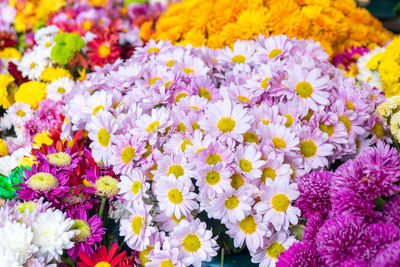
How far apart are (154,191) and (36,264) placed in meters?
0.31

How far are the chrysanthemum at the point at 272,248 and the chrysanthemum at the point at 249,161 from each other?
158mm

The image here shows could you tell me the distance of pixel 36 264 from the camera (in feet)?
2.75

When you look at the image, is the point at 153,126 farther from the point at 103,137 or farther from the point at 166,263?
the point at 166,263

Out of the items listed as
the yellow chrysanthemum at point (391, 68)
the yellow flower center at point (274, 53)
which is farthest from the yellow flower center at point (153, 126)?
the yellow chrysanthemum at point (391, 68)

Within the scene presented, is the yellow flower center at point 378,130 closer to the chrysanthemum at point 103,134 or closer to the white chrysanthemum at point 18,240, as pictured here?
the chrysanthemum at point 103,134

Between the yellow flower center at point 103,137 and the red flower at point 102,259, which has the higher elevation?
the yellow flower center at point 103,137

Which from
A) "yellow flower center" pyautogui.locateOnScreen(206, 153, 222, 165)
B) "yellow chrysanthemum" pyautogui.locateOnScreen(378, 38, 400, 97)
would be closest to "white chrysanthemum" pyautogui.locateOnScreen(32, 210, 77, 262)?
"yellow flower center" pyautogui.locateOnScreen(206, 153, 222, 165)

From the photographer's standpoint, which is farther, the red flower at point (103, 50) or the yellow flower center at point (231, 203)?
the red flower at point (103, 50)

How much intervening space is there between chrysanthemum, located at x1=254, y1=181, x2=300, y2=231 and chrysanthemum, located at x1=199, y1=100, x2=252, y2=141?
0.14 metres

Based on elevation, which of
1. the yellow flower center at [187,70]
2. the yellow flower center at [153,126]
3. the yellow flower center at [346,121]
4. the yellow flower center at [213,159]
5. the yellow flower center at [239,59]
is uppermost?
the yellow flower center at [153,126]

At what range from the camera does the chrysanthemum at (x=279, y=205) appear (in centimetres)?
98

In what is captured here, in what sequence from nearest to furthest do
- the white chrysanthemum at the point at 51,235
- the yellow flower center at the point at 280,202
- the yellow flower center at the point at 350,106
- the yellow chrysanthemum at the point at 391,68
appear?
the white chrysanthemum at the point at 51,235
the yellow flower center at the point at 280,202
the yellow flower center at the point at 350,106
the yellow chrysanthemum at the point at 391,68

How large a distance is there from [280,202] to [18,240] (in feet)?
1.78

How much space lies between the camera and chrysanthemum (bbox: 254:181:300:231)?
985mm
